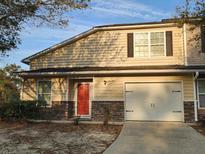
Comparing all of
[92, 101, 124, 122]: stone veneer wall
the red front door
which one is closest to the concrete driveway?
[92, 101, 124, 122]: stone veneer wall

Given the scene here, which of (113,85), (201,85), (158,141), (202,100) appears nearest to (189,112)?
(202,100)

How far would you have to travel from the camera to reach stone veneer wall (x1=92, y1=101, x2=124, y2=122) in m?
14.0

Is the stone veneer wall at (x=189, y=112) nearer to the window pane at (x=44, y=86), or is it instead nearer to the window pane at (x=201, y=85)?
the window pane at (x=201, y=85)

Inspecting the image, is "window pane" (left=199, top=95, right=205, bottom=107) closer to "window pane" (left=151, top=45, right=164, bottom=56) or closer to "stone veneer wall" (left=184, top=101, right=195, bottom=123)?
"stone veneer wall" (left=184, top=101, right=195, bottom=123)

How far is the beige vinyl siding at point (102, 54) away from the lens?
14461 mm

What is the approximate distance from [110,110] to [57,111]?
3.07 metres

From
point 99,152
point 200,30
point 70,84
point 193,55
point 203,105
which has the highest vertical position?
point 200,30

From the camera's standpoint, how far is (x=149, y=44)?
14.8m

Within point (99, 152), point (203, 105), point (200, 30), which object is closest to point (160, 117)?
point (203, 105)

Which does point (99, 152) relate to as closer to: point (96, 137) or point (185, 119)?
point (96, 137)

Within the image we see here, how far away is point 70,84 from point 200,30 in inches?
303

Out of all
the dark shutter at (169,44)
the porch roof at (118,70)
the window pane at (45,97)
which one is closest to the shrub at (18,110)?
the window pane at (45,97)

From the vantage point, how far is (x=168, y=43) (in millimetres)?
14531

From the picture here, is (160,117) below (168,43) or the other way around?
below
